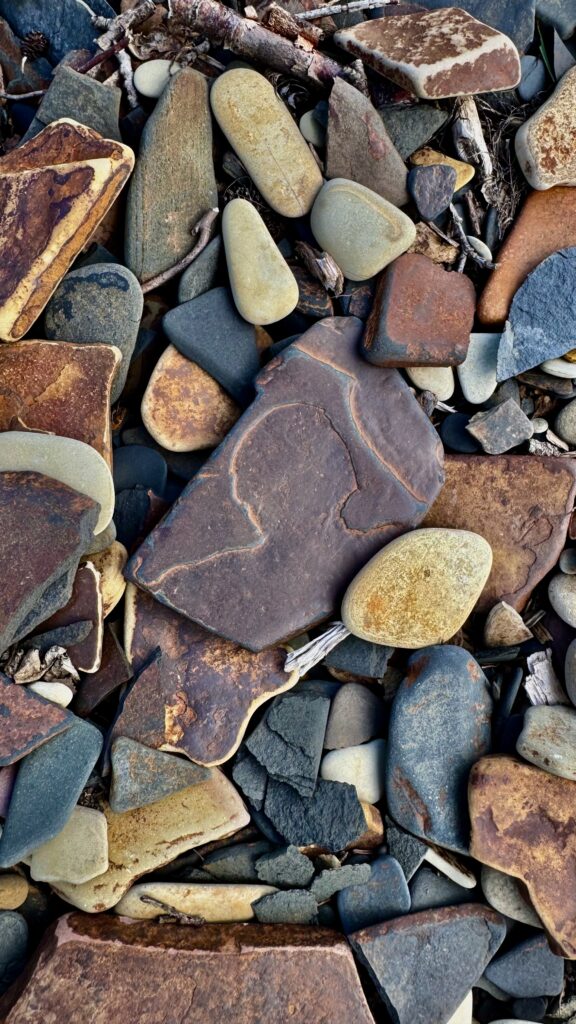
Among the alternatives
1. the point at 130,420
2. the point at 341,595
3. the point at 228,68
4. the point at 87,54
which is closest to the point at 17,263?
the point at 130,420

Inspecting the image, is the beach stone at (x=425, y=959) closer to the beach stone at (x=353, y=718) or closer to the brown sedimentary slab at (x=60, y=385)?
the beach stone at (x=353, y=718)

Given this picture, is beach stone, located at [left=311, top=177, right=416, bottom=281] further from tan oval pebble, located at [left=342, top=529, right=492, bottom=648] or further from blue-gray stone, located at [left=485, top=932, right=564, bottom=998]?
blue-gray stone, located at [left=485, top=932, right=564, bottom=998]

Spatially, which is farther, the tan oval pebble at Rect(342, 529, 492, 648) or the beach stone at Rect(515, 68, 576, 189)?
the beach stone at Rect(515, 68, 576, 189)

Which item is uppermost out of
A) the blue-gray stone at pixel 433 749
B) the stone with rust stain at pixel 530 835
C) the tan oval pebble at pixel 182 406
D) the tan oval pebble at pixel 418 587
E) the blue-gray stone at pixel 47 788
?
the tan oval pebble at pixel 182 406

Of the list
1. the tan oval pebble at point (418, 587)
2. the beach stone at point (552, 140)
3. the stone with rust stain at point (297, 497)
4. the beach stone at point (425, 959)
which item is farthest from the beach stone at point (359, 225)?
the beach stone at point (425, 959)

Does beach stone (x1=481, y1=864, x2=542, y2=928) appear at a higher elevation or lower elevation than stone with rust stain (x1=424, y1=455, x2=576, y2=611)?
lower

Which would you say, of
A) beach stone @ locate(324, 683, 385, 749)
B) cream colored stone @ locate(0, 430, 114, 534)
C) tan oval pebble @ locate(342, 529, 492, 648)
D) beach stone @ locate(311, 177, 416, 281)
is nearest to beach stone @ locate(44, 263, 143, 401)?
cream colored stone @ locate(0, 430, 114, 534)

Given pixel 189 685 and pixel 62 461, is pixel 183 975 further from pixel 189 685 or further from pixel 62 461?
pixel 62 461
